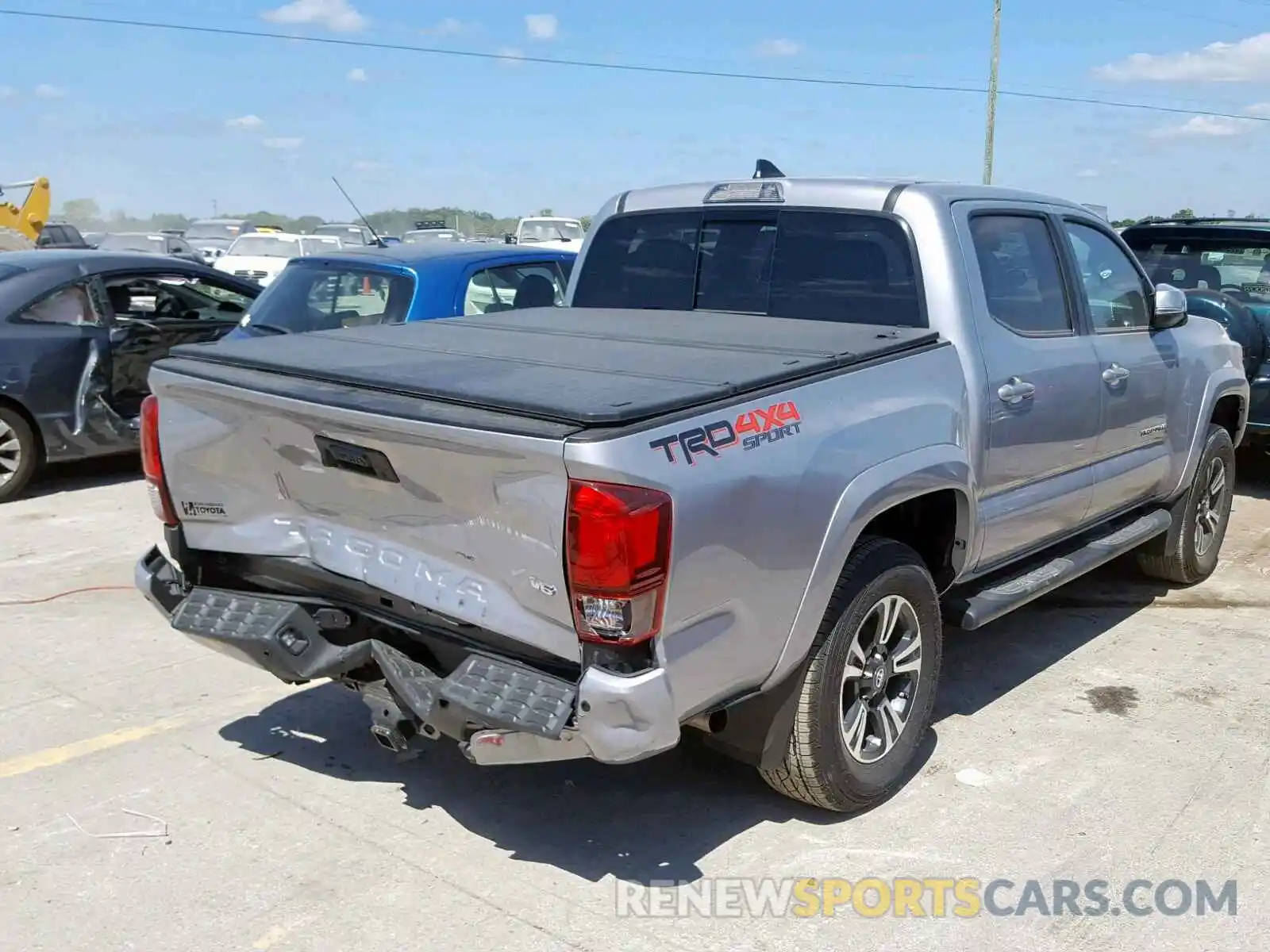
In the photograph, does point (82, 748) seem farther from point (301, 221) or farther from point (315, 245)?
point (301, 221)

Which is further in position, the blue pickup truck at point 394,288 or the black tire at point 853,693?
the blue pickup truck at point 394,288

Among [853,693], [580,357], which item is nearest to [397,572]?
[580,357]

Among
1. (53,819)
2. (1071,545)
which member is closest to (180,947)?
(53,819)

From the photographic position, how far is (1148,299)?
18.2ft

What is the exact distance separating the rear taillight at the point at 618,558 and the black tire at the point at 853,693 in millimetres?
840

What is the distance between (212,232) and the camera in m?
32.7

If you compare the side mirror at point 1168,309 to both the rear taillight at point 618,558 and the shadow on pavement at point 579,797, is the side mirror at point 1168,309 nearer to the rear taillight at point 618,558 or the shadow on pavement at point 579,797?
the shadow on pavement at point 579,797

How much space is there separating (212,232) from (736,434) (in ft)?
106

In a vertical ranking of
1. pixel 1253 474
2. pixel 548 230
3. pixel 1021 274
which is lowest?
pixel 1253 474

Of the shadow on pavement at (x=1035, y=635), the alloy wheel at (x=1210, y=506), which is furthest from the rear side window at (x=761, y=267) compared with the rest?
the alloy wheel at (x=1210, y=506)

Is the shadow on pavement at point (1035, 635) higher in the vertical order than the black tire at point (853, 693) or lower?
lower

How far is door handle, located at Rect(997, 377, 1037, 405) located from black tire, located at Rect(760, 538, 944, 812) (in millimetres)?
810

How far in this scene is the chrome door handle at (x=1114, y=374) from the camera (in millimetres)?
5043

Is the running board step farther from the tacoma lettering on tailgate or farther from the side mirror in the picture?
the tacoma lettering on tailgate
